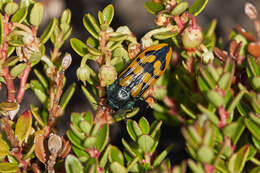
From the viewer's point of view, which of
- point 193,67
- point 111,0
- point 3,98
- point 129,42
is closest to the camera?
point 193,67

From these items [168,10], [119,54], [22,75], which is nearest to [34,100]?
[22,75]

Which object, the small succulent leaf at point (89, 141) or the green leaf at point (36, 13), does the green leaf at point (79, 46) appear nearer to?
the green leaf at point (36, 13)

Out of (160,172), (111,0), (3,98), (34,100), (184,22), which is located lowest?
(34,100)

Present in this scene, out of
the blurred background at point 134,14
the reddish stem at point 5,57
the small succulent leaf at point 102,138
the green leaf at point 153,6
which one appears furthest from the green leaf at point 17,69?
the blurred background at point 134,14

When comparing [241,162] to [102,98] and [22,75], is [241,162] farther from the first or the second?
[22,75]

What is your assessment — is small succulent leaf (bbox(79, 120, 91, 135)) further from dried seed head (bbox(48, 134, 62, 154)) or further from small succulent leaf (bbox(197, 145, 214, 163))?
small succulent leaf (bbox(197, 145, 214, 163))
